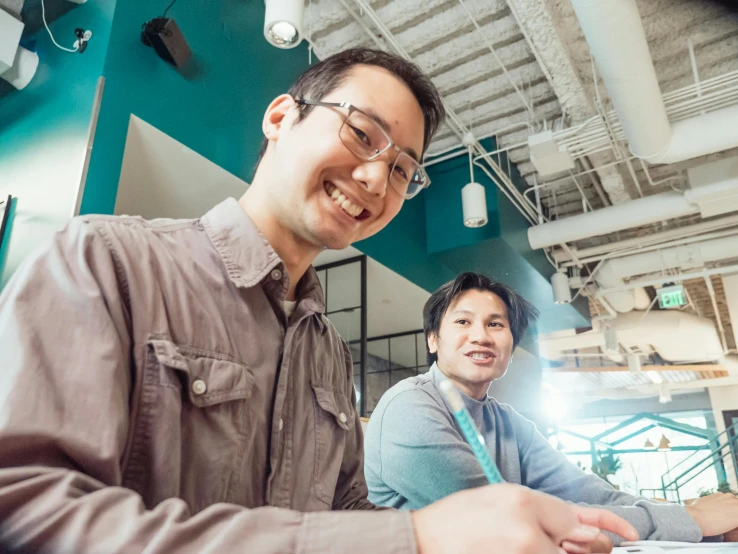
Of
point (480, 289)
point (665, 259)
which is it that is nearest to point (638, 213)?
point (665, 259)

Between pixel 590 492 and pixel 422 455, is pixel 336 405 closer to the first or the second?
pixel 422 455

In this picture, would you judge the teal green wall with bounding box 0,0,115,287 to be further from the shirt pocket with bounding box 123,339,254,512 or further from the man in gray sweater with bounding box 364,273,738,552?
the shirt pocket with bounding box 123,339,254,512

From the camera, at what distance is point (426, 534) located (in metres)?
0.40

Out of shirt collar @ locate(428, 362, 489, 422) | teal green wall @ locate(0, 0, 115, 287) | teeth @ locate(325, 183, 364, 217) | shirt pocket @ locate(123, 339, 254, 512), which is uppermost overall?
teal green wall @ locate(0, 0, 115, 287)

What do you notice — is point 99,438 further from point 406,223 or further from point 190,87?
point 406,223

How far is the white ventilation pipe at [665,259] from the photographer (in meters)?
4.73

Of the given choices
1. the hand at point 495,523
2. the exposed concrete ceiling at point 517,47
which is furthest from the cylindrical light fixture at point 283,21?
the hand at point 495,523

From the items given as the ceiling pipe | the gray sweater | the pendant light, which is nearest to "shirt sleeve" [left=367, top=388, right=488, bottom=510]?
the gray sweater

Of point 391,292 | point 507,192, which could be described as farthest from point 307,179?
point 507,192

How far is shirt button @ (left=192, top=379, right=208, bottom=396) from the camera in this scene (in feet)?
2.12

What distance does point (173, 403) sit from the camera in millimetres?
614

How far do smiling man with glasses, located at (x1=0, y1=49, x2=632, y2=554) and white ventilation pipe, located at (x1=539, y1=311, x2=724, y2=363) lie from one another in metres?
6.62

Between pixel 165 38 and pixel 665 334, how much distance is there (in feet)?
22.8

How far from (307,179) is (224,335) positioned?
11.1 inches
